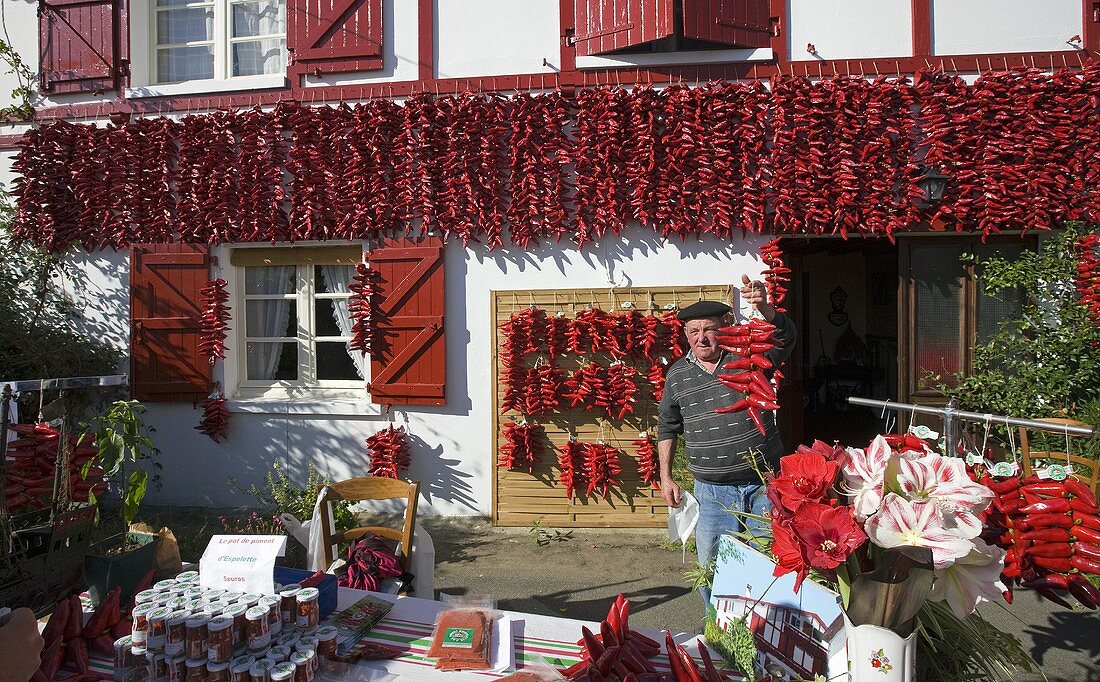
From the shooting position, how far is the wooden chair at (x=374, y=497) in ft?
11.0

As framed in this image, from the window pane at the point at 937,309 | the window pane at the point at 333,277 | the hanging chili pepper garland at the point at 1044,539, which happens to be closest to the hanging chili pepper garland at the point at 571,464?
the window pane at the point at 333,277

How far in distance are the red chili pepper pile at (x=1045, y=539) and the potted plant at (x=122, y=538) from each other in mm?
2873

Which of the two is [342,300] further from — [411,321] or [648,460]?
[648,460]

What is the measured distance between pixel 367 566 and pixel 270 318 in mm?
4264

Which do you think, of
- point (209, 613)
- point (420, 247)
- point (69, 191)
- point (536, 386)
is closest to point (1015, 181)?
point (536, 386)

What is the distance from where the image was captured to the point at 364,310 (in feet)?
19.8

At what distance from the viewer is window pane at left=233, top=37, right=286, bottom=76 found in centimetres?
667

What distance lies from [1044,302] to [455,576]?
5349 millimetres

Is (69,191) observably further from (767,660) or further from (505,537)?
(767,660)

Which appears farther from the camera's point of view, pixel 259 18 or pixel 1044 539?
pixel 259 18

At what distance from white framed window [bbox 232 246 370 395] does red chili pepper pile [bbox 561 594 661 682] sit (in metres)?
4.85

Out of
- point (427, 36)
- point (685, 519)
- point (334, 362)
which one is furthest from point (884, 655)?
point (427, 36)

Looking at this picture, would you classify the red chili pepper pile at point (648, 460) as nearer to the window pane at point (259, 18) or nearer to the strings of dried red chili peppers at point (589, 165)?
the strings of dried red chili peppers at point (589, 165)

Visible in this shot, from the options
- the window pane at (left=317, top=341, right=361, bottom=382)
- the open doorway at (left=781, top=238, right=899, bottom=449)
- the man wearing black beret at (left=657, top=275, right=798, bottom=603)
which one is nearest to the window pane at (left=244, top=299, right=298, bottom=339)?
the window pane at (left=317, top=341, right=361, bottom=382)
